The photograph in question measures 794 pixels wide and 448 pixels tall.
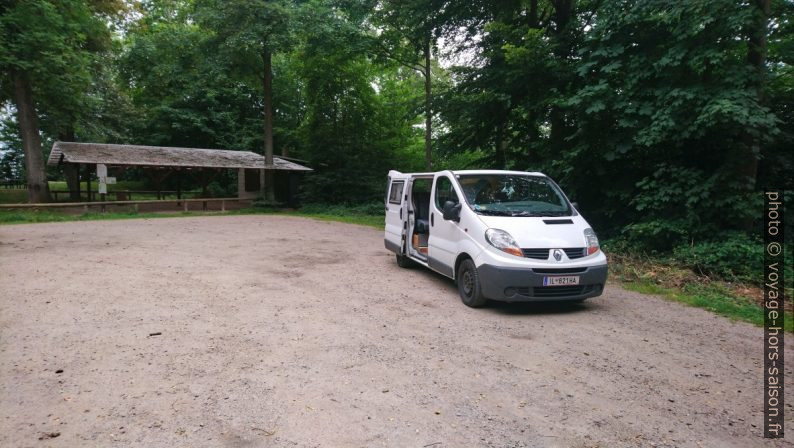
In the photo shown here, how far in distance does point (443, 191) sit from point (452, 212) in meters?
1.07

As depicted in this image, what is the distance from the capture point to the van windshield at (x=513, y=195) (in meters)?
6.11

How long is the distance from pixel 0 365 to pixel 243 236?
9733 mm

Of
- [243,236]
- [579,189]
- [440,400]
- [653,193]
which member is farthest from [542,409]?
[243,236]

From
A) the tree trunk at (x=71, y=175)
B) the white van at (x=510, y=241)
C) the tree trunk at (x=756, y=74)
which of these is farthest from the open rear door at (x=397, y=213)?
the tree trunk at (x=71, y=175)

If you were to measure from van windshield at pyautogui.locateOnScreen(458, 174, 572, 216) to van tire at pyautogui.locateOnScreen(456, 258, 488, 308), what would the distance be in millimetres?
795

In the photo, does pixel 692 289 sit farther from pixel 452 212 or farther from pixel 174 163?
pixel 174 163

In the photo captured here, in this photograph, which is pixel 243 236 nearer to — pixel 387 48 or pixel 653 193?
pixel 653 193

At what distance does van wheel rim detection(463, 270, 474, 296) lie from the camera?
581cm

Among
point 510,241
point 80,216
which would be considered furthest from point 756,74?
point 80,216

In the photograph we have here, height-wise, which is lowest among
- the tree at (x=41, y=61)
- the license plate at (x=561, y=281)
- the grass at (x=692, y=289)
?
the grass at (x=692, y=289)

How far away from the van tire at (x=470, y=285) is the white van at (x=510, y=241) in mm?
13

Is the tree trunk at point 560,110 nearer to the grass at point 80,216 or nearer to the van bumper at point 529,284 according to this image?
the van bumper at point 529,284

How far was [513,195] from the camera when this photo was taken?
21.3 ft

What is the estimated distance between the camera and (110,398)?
3195 millimetres
